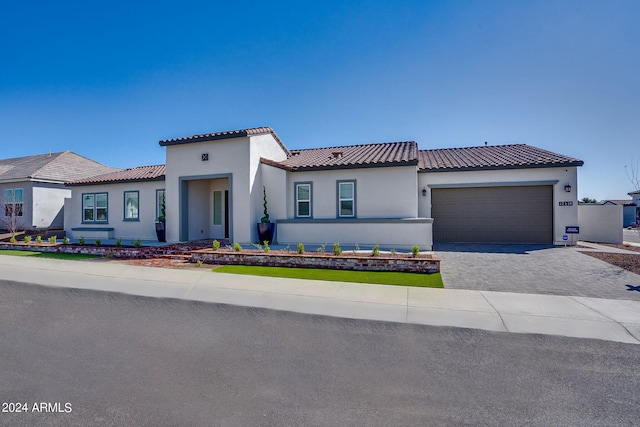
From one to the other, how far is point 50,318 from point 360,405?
5884 millimetres

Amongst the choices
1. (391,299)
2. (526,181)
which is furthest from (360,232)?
(526,181)

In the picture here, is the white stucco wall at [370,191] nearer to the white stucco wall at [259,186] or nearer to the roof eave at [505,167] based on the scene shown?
the white stucco wall at [259,186]

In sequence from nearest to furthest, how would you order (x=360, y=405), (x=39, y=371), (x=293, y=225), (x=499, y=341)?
(x=360, y=405), (x=39, y=371), (x=499, y=341), (x=293, y=225)

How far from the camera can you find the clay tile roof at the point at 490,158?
47.6 feet

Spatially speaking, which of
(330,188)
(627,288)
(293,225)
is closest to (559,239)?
(627,288)

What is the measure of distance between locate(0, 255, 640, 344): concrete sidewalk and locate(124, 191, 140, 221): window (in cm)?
803

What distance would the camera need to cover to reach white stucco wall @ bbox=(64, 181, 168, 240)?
16469 millimetres

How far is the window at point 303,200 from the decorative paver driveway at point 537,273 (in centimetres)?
644

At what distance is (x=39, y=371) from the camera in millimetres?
3736

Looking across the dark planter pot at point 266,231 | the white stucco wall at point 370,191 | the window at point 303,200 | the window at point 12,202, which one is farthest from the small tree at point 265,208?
the window at point 12,202

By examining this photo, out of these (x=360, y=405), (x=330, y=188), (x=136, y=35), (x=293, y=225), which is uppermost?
(x=136, y=35)

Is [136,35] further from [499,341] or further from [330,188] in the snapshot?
[499,341]

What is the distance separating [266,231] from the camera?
13.6 meters

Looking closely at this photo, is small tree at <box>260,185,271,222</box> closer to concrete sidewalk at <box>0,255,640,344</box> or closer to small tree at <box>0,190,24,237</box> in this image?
concrete sidewalk at <box>0,255,640,344</box>
